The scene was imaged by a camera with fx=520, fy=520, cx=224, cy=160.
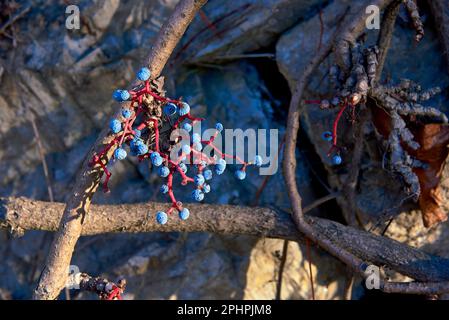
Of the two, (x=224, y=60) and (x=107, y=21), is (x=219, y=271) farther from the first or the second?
(x=107, y=21)

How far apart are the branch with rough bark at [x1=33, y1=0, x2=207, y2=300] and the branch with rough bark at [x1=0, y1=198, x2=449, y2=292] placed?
175mm

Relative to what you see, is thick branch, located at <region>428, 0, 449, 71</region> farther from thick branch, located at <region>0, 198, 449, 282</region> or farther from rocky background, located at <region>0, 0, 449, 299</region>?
thick branch, located at <region>0, 198, 449, 282</region>

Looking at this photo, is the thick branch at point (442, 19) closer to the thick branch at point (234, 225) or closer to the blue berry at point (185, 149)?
the thick branch at point (234, 225)

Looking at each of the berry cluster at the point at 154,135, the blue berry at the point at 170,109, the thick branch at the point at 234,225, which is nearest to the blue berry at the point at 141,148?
the berry cluster at the point at 154,135

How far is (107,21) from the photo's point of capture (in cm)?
206

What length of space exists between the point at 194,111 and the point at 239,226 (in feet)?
1.90

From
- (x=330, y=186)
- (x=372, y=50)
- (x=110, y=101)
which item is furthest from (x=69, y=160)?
(x=372, y=50)

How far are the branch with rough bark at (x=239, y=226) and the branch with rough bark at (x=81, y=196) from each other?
0.17 metres

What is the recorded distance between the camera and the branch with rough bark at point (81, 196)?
1.30 m

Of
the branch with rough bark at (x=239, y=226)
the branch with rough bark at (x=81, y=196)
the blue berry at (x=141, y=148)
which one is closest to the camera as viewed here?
the blue berry at (x=141, y=148)

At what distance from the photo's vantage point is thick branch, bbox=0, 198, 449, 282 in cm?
149

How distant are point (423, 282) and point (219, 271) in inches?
29.3

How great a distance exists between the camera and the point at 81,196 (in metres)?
1.31
